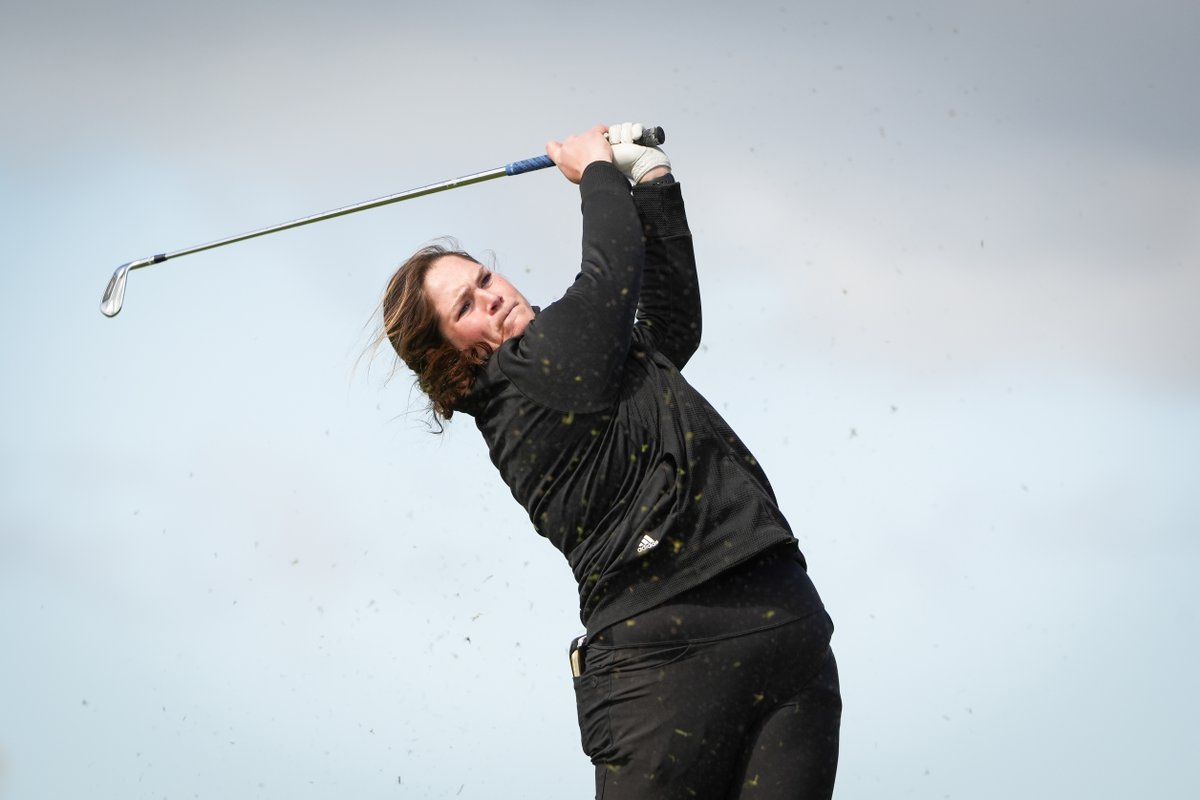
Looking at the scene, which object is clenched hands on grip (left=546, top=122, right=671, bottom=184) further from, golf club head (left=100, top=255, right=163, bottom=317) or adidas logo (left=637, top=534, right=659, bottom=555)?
golf club head (left=100, top=255, right=163, bottom=317)

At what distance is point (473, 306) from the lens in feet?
9.70

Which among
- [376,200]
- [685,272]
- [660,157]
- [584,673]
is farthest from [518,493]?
[376,200]

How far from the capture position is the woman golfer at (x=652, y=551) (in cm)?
261

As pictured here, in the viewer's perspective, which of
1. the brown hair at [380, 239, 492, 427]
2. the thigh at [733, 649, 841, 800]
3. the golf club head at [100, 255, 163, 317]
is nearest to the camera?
the thigh at [733, 649, 841, 800]

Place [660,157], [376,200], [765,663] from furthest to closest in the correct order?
[376,200]
[660,157]
[765,663]

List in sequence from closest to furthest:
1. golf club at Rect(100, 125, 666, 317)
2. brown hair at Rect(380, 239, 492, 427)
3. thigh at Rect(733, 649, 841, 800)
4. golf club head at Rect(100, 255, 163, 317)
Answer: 1. thigh at Rect(733, 649, 841, 800)
2. brown hair at Rect(380, 239, 492, 427)
3. golf club at Rect(100, 125, 666, 317)
4. golf club head at Rect(100, 255, 163, 317)

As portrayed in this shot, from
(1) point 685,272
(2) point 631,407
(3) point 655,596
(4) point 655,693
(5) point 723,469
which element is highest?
(1) point 685,272

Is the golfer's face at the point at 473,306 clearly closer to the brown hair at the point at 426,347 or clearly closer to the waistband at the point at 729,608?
the brown hair at the point at 426,347

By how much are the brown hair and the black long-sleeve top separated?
69 millimetres

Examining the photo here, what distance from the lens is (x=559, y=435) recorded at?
8.97 ft

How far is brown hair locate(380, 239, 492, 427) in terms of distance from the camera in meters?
2.92

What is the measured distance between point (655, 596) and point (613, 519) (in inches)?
7.4

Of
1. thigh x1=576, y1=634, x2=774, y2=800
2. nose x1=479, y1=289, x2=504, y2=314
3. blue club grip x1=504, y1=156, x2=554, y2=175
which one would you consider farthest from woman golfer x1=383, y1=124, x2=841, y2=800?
blue club grip x1=504, y1=156, x2=554, y2=175

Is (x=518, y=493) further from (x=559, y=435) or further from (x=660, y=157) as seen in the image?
(x=660, y=157)
